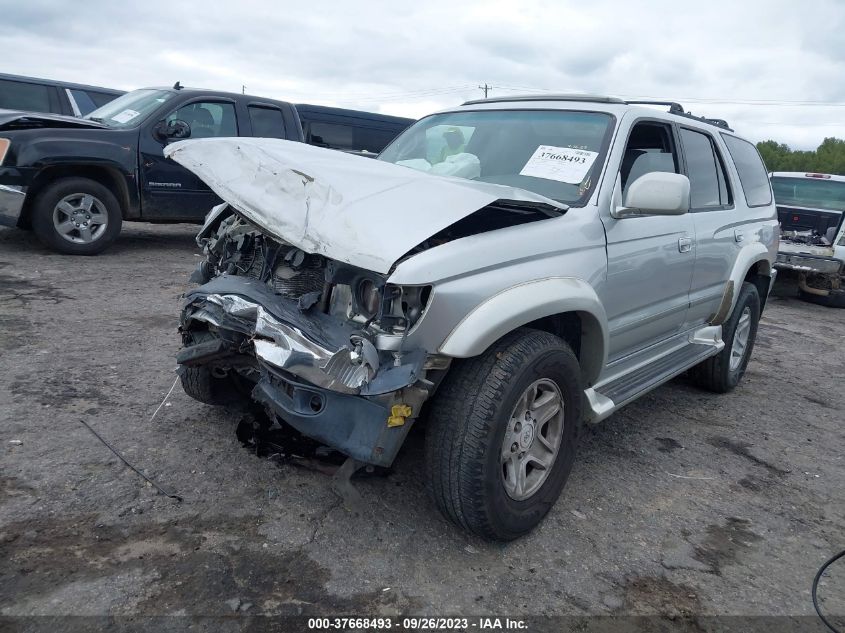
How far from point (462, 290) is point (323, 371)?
22.9 inches

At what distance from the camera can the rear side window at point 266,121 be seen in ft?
28.1

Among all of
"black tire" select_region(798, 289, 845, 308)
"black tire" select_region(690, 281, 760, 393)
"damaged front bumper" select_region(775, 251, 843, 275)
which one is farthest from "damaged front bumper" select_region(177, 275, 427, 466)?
"black tire" select_region(798, 289, 845, 308)

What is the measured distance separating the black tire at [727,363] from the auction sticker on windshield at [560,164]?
84.0 inches

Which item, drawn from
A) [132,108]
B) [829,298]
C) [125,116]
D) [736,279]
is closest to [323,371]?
[736,279]

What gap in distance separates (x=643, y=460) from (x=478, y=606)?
174 centimetres

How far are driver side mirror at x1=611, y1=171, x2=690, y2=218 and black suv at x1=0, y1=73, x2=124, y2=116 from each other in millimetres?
10550

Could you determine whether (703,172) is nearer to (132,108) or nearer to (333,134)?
(132,108)

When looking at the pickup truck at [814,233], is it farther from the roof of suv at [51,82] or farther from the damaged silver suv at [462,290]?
the roof of suv at [51,82]

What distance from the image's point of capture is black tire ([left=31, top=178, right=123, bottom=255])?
707 centimetres

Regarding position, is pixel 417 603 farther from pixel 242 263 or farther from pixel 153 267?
pixel 153 267

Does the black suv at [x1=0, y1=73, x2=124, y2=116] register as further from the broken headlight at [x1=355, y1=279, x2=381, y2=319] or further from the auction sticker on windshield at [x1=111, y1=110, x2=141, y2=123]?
the broken headlight at [x1=355, y1=279, x2=381, y2=319]

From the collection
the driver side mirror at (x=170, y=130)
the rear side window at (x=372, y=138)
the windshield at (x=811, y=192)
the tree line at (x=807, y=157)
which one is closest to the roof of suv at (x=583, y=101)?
the driver side mirror at (x=170, y=130)

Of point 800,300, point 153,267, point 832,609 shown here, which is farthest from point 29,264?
point 800,300

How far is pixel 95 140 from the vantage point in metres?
7.29
